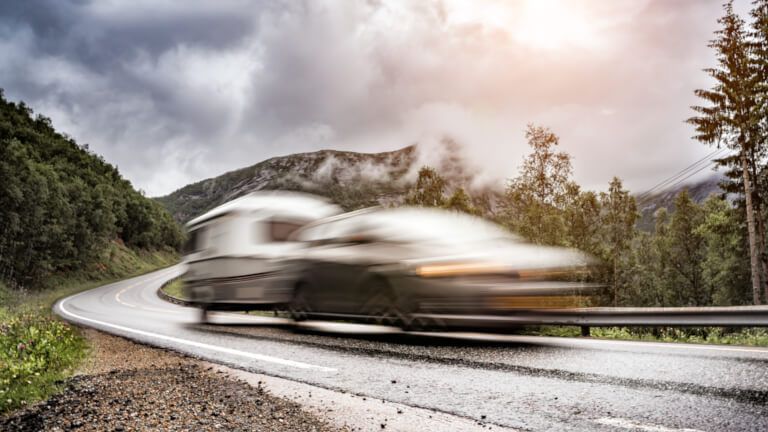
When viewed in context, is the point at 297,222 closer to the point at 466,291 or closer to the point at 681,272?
the point at 466,291

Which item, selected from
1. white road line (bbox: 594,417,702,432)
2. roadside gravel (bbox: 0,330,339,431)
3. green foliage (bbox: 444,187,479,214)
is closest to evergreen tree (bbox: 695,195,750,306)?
green foliage (bbox: 444,187,479,214)

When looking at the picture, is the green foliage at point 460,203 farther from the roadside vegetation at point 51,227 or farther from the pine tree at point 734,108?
the roadside vegetation at point 51,227

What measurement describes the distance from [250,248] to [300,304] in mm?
2273

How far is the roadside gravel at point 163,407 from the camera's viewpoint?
3.25 metres

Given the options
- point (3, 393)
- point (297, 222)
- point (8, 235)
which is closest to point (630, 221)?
point (297, 222)

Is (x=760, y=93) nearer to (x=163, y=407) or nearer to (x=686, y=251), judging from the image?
(x=163, y=407)

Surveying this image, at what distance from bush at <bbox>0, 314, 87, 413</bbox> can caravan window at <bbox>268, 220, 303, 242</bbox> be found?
3.85 meters

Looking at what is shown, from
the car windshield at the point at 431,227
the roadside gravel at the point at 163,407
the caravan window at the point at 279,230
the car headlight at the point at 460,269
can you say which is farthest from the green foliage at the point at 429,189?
the roadside gravel at the point at 163,407

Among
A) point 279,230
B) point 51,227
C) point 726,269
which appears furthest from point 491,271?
point 51,227

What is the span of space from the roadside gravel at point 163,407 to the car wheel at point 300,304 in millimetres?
3474

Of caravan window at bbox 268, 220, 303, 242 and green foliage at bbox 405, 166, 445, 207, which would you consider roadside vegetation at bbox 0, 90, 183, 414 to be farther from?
green foliage at bbox 405, 166, 445, 207

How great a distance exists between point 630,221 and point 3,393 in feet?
173

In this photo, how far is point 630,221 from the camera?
163ft

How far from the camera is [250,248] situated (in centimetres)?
1063
